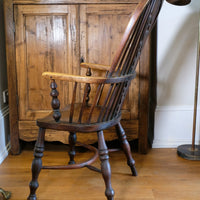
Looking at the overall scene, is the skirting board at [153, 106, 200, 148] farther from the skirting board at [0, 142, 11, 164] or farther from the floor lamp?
the skirting board at [0, 142, 11, 164]

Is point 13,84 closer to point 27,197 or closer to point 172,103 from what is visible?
point 27,197

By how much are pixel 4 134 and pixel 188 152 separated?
1.49 metres

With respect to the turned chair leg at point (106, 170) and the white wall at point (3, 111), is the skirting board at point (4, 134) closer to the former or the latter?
the white wall at point (3, 111)

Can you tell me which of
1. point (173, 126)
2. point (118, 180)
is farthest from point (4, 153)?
point (173, 126)

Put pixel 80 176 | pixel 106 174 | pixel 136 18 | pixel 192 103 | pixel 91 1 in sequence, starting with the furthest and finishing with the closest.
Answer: pixel 192 103
pixel 91 1
pixel 80 176
pixel 106 174
pixel 136 18

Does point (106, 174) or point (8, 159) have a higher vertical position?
point (106, 174)

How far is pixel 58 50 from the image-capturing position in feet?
7.82

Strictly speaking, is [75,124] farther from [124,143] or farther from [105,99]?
[124,143]

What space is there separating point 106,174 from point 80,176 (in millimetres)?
473

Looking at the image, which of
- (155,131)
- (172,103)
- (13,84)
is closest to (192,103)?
(172,103)

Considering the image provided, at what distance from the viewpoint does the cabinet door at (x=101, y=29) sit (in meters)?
2.32

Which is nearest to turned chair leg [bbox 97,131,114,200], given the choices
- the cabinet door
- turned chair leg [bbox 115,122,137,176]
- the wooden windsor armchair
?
the wooden windsor armchair

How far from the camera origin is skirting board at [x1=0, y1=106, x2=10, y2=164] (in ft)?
7.97

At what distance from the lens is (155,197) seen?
183 cm
